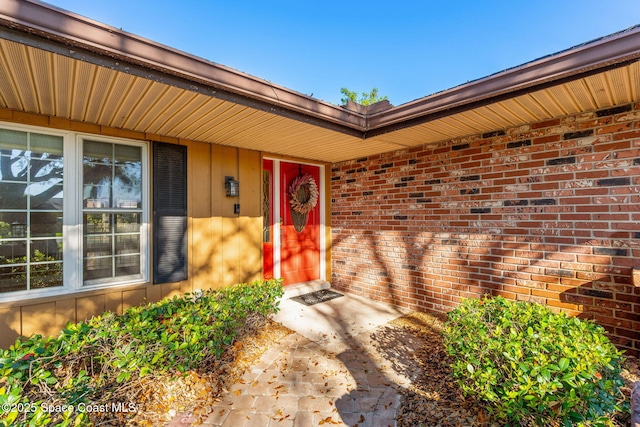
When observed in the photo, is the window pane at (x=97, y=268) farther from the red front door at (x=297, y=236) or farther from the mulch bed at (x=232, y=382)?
the red front door at (x=297, y=236)

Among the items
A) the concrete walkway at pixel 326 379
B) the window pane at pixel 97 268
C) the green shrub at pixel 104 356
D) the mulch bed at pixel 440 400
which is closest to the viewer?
the green shrub at pixel 104 356

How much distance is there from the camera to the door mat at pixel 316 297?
4387 millimetres

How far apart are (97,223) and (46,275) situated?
64 cm

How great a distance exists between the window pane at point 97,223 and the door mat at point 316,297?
2647 mm

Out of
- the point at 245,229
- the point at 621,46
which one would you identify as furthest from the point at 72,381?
→ the point at 621,46

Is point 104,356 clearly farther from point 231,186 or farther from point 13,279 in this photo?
point 231,186

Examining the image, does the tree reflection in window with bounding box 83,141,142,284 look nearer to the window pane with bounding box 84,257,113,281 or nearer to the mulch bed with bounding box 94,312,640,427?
the window pane with bounding box 84,257,113,281

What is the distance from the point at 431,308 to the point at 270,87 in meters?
3.35

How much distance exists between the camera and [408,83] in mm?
10656

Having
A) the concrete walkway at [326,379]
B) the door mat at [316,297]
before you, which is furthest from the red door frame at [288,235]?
the concrete walkway at [326,379]

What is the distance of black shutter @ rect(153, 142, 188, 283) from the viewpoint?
10.9 ft

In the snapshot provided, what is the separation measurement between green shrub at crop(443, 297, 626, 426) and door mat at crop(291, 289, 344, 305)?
2.51 m

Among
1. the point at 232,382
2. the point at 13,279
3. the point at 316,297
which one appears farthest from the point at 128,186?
the point at 316,297

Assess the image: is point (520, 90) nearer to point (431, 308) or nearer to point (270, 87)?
point (270, 87)
